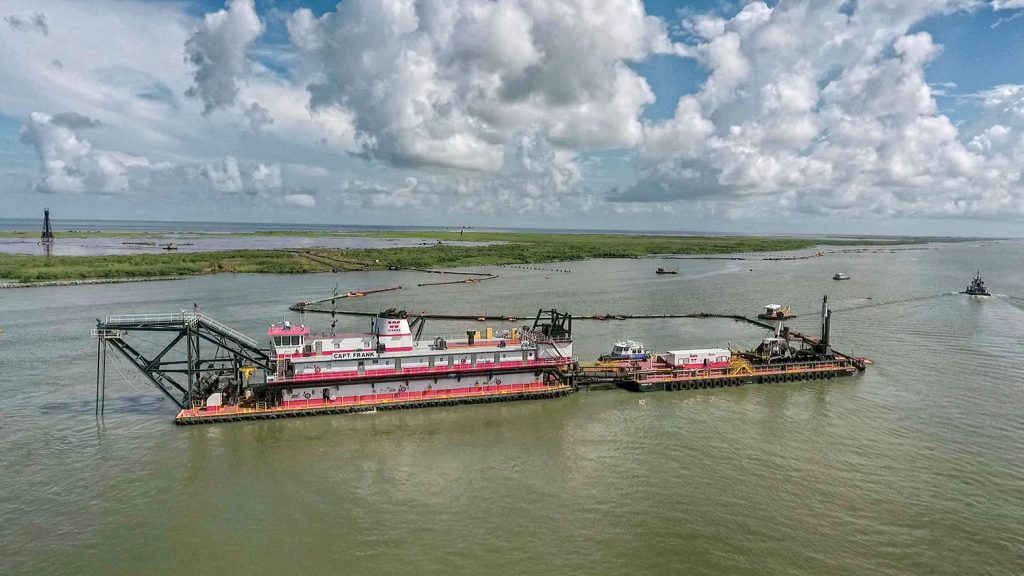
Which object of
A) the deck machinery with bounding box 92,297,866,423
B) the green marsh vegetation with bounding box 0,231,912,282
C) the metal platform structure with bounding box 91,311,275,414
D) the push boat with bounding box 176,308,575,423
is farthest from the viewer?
the green marsh vegetation with bounding box 0,231,912,282

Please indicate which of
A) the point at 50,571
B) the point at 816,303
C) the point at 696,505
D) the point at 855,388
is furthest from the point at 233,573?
the point at 816,303

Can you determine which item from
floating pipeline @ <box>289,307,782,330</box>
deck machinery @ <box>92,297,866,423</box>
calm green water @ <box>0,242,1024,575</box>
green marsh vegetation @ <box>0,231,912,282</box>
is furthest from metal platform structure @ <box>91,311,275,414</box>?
green marsh vegetation @ <box>0,231,912,282</box>

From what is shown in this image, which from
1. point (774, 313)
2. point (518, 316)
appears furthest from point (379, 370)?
point (774, 313)

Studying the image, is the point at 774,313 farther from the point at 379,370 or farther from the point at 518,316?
the point at 379,370

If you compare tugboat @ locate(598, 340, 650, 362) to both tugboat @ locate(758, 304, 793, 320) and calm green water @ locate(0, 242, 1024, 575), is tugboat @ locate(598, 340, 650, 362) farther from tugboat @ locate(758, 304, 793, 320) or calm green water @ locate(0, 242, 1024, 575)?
tugboat @ locate(758, 304, 793, 320)

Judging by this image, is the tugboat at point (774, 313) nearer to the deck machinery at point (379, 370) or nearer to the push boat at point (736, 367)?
the push boat at point (736, 367)

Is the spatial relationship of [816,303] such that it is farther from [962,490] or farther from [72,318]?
[72,318]

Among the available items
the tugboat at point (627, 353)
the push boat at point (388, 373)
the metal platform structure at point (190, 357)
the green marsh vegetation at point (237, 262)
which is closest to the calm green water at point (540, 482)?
the push boat at point (388, 373)
